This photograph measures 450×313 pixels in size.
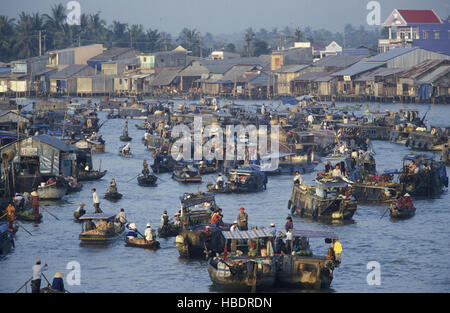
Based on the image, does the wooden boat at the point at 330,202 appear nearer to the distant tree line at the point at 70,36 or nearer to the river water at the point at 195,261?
the river water at the point at 195,261

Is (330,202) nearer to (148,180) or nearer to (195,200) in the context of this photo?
(195,200)

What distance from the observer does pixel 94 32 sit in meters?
143

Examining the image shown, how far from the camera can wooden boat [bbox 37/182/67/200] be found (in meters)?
37.8

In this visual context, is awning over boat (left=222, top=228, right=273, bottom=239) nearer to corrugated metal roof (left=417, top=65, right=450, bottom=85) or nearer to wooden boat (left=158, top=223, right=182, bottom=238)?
wooden boat (left=158, top=223, right=182, bottom=238)

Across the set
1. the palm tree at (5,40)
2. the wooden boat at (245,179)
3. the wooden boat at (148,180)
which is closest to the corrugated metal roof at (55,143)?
the wooden boat at (148,180)

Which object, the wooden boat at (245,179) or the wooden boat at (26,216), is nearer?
the wooden boat at (26,216)

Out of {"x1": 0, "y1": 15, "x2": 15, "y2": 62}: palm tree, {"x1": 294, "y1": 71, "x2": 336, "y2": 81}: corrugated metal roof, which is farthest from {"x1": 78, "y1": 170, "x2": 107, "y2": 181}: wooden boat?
{"x1": 0, "y1": 15, "x2": 15, "y2": 62}: palm tree

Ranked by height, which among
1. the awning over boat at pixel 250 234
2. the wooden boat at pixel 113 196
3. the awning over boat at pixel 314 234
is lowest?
the wooden boat at pixel 113 196

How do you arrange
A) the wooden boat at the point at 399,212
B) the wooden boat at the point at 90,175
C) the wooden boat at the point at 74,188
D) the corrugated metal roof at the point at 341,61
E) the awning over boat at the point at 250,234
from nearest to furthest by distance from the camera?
1. the awning over boat at the point at 250,234
2. the wooden boat at the point at 399,212
3. the wooden boat at the point at 74,188
4. the wooden boat at the point at 90,175
5. the corrugated metal roof at the point at 341,61

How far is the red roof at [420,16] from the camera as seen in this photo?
107750 millimetres

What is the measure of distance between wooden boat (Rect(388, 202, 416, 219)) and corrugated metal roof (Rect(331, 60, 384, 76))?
60.9 meters

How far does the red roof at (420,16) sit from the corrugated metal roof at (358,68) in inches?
531

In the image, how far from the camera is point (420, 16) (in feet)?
358

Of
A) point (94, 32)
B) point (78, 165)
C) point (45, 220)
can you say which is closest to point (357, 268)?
point (45, 220)
